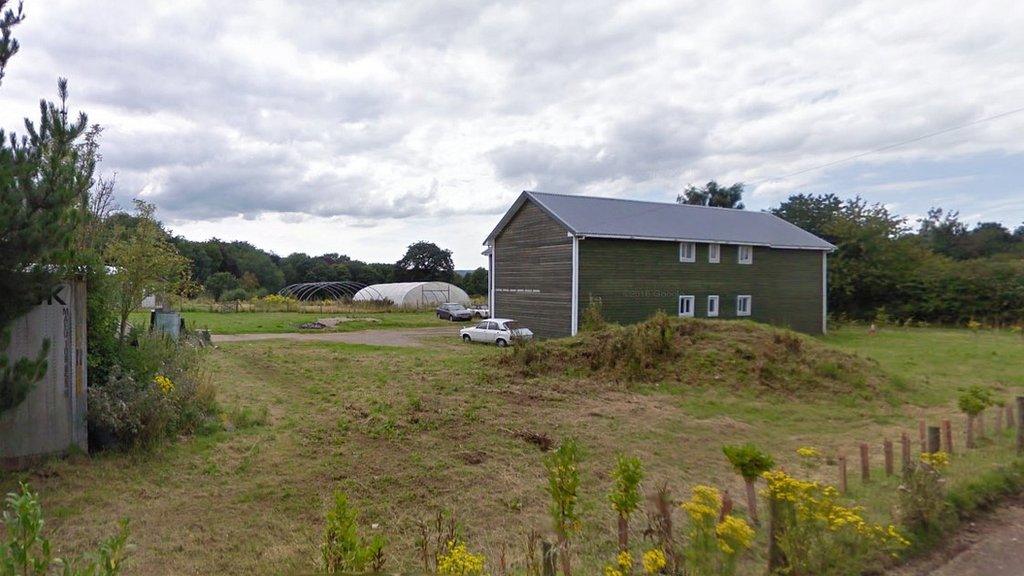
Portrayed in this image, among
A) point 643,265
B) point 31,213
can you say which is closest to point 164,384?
point 31,213

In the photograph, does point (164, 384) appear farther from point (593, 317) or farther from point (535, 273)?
point (535, 273)

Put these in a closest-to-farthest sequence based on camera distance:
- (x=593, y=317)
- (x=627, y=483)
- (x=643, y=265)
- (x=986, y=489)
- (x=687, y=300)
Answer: (x=627, y=483)
(x=986, y=489)
(x=593, y=317)
(x=643, y=265)
(x=687, y=300)

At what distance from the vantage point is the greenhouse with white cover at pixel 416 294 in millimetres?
46188

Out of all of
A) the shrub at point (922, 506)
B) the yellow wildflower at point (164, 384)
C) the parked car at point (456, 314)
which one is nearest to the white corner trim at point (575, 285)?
the parked car at point (456, 314)

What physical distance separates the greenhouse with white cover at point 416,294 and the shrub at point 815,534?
42316 mm

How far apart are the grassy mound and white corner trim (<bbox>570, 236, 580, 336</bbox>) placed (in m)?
6.93

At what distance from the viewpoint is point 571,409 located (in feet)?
33.2

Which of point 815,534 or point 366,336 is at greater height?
point 815,534

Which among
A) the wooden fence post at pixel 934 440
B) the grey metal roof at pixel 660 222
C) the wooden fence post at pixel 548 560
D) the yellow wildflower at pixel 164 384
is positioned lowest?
the wooden fence post at pixel 934 440

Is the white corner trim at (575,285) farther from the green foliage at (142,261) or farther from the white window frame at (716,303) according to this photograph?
the green foliage at (142,261)

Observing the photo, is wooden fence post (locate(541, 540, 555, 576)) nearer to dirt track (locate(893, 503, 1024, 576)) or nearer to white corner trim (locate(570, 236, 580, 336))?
dirt track (locate(893, 503, 1024, 576))

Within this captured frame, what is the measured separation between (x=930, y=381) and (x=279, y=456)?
47.0 feet

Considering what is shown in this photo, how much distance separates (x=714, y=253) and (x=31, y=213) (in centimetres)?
2464

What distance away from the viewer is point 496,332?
23.5m
